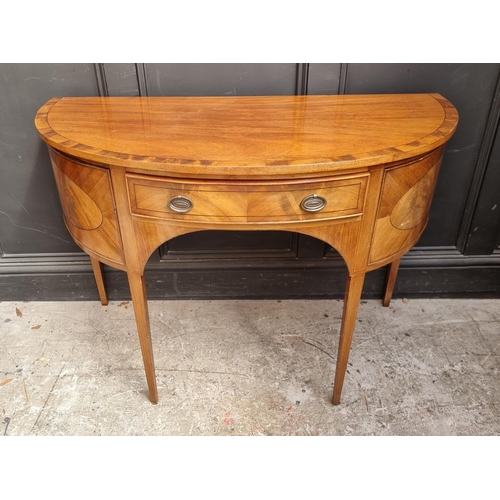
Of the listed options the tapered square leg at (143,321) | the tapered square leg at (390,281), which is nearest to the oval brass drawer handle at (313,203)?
the tapered square leg at (143,321)

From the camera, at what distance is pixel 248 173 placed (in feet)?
3.55

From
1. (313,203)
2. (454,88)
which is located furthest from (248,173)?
(454,88)

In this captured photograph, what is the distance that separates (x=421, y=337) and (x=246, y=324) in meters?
0.70

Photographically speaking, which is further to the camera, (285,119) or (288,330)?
(288,330)

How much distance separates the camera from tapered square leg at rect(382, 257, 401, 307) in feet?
6.31

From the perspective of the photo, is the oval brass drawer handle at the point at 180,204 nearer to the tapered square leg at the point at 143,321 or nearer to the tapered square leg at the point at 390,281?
the tapered square leg at the point at 143,321

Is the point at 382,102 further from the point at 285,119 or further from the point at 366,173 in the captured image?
the point at 366,173

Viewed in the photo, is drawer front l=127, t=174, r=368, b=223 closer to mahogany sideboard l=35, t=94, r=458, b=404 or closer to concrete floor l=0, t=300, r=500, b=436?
mahogany sideboard l=35, t=94, r=458, b=404

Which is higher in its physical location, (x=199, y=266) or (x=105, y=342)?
(x=199, y=266)

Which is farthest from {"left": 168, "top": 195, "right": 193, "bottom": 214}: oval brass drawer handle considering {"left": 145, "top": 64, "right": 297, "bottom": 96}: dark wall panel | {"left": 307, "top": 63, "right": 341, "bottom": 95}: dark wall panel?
{"left": 307, "top": 63, "right": 341, "bottom": 95}: dark wall panel

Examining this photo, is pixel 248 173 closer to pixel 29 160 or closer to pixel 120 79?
pixel 120 79

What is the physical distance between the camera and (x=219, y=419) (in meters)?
1.54

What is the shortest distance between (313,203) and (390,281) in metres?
→ 0.94
